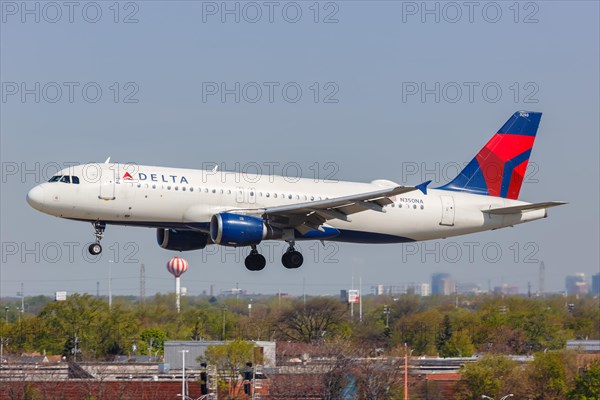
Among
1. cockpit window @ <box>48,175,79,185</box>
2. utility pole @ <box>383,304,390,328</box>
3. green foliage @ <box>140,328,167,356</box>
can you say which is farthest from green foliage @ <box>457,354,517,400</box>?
utility pole @ <box>383,304,390,328</box>

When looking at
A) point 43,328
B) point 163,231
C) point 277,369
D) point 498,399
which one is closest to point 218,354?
point 277,369

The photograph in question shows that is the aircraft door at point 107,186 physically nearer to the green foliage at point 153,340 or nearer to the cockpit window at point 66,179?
the cockpit window at point 66,179

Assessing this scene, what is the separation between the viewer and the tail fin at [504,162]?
67.1m

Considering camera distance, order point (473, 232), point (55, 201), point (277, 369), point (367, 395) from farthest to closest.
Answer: point (277, 369) < point (367, 395) < point (473, 232) < point (55, 201)

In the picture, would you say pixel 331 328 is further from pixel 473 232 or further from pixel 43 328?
pixel 473 232

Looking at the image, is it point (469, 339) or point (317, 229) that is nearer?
point (317, 229)

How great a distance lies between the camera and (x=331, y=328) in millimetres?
123312

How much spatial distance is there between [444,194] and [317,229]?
7839 mm

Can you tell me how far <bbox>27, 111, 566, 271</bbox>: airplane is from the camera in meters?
57.0

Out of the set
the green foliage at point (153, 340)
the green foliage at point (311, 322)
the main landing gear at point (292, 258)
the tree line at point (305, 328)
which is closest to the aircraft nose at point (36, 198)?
the main landing gear at point (292, 258)

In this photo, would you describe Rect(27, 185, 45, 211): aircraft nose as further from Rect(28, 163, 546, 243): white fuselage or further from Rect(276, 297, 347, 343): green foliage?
Rect(276, 297, 347, 343): green foliage

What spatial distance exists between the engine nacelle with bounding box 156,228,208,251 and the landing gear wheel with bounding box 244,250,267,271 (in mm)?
2332

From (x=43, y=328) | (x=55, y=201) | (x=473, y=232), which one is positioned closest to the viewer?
(x=55, y=201)

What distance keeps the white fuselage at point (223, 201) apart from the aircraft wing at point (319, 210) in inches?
36.0
